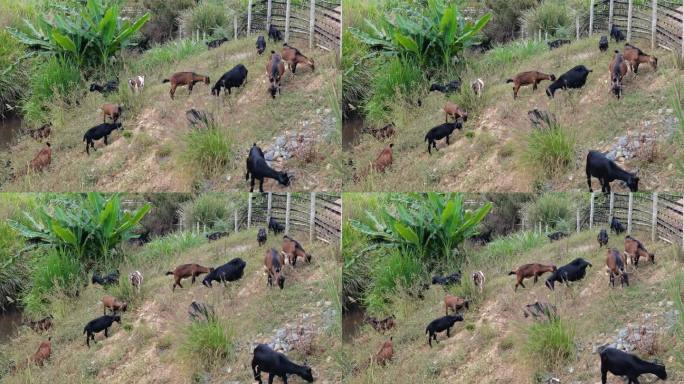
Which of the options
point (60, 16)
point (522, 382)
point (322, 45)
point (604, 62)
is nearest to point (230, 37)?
point (322, 45)

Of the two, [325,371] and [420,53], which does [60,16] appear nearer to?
[420,53]

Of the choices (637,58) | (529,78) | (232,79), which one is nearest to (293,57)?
(232,79)

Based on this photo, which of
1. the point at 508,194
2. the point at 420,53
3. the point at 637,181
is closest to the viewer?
the point at 637,181

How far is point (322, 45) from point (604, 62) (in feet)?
6.28

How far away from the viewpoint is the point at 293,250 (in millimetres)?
8367

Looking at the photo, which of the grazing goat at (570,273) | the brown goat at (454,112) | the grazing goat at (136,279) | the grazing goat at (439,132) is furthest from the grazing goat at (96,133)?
the grazing goat at (570,273)

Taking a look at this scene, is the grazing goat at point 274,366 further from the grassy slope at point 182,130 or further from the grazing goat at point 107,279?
the grazing goat at point 107,279

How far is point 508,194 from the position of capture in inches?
321

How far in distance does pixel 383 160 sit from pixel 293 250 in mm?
864

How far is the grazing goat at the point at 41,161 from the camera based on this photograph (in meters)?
8.70

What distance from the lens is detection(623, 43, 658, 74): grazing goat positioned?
26.3ft

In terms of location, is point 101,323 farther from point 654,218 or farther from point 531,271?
point 654,218

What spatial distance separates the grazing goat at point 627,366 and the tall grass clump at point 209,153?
9.09ft

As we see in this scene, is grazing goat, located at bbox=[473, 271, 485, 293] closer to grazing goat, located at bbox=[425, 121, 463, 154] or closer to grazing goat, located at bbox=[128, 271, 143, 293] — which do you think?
grazing goat, located at bbox=[425, 121, 463, 154]
